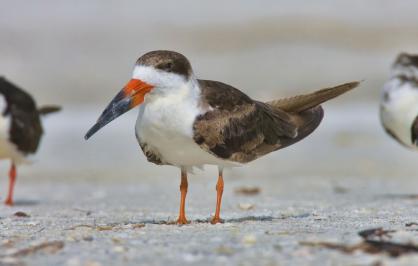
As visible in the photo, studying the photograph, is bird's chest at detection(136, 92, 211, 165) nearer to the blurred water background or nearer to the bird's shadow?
the bird's shadow

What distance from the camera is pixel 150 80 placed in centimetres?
526

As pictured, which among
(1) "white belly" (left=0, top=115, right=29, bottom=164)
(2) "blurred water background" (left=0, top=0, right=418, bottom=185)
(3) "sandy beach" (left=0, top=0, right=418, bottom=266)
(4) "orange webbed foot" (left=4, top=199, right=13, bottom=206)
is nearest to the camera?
(3) "sandy beach" (left=0, top=0, right=418, bottom=266)

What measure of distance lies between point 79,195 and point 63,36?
17.6m

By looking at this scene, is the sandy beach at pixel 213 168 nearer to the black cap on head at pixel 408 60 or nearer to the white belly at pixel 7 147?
the white belly at pixel 7 147

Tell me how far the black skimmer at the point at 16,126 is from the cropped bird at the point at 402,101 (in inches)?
154

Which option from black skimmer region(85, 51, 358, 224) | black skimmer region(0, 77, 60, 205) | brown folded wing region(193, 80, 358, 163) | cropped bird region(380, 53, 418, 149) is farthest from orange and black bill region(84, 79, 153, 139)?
cropped bird region(380, 53, 418, 149)

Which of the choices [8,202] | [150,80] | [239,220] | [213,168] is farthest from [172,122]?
[213,168]

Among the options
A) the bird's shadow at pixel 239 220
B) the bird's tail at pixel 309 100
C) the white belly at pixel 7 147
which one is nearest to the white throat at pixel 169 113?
the bird's shadow at pixel 239 220

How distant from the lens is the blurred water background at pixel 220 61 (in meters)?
12.7

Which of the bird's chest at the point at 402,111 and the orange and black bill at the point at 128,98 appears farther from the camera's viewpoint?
the bird's chest at the point at 402,111

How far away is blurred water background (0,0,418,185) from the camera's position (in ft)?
41.8

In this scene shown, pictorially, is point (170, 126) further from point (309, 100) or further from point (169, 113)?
point (309, 100)

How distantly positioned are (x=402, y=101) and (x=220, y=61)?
14140 mm

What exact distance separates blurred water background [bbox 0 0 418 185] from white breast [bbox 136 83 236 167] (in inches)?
241
